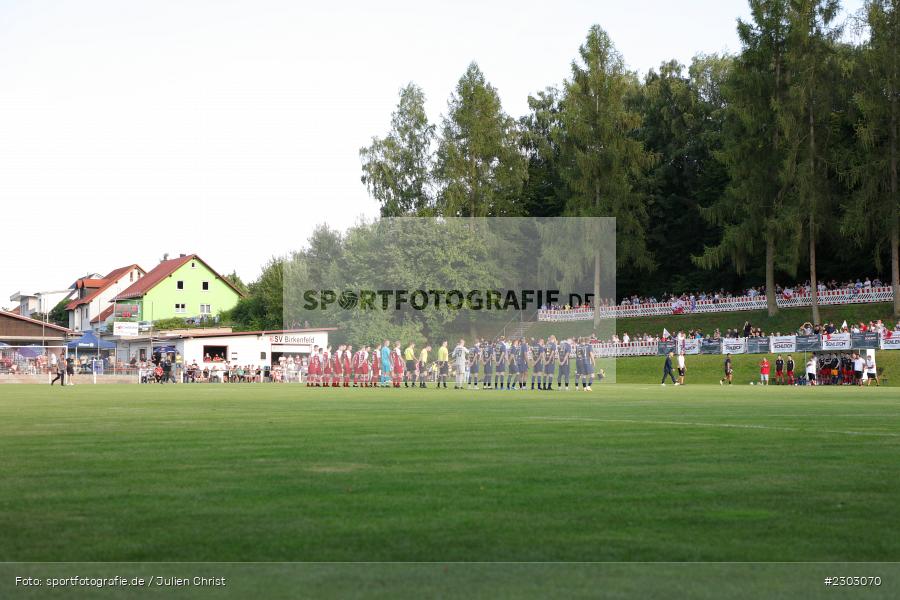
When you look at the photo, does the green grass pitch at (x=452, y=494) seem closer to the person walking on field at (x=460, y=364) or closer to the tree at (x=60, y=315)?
the person walking on field at (x=460, y=364)

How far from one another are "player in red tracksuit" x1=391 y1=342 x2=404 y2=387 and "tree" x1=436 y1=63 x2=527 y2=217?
88.6 feet

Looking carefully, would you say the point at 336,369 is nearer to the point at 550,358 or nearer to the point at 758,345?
the point at 550,358

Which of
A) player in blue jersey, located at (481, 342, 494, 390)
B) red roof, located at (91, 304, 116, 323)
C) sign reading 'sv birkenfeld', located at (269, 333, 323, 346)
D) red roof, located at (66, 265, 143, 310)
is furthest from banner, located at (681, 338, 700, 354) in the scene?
red roof, located at (66, 265, 143, 310)

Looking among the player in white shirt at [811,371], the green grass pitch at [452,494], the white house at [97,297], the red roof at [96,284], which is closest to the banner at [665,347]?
the player in white shirt at [811,371]

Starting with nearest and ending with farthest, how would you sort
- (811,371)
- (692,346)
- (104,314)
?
(811,371) < (692,346) < (104,314)

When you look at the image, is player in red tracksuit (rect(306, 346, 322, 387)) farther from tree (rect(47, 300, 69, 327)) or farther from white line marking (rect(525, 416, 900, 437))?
tree (rect(47, 300, 69, 327))

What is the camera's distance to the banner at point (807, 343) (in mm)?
46812

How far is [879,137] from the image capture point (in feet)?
178

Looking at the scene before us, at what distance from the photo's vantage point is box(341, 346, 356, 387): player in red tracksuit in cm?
4459

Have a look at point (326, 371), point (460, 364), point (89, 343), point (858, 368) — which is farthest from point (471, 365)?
point (89, 343)

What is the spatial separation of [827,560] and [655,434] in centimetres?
769

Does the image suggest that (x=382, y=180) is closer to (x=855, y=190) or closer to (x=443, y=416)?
(x=855, y=190)

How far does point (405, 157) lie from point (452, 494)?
65271 millimetres

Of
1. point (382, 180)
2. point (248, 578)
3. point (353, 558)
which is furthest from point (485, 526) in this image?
point (382, 180)
